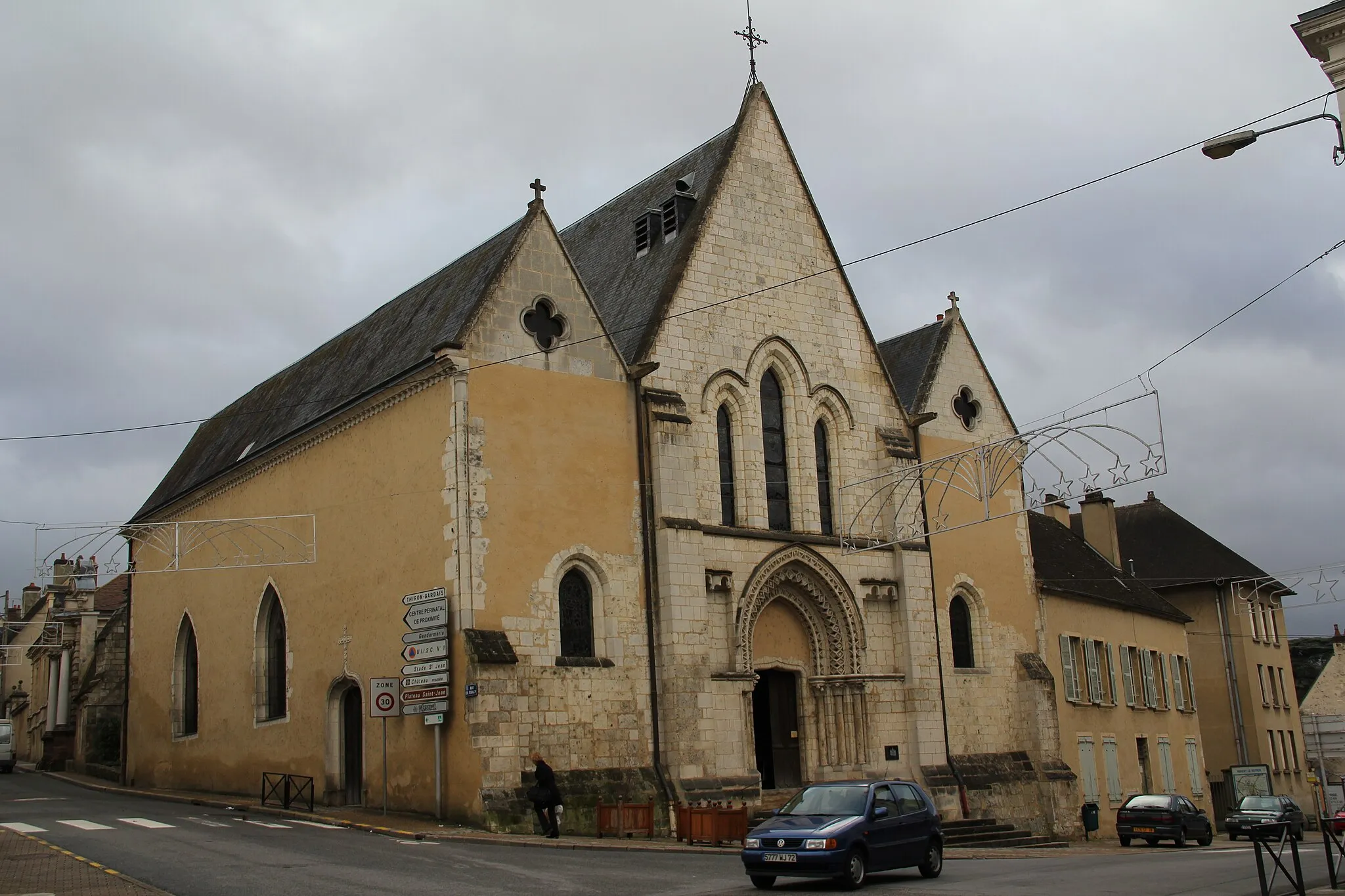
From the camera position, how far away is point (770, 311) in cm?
2755

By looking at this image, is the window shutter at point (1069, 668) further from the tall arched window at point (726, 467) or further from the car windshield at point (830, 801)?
the car windshield at point (830, 801)

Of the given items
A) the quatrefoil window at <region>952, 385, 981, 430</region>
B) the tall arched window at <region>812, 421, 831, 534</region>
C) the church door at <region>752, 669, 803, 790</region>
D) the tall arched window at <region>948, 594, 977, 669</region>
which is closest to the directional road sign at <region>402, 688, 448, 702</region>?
the church door at <region>752, 669, 803, 790</region>

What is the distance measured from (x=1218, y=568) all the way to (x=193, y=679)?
35030 mm

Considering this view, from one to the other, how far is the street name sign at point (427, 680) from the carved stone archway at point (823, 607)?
705cm

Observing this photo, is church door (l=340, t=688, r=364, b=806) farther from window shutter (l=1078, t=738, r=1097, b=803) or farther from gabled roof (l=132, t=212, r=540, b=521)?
window shutter (l=1078, t=738, r=1097, b=803)

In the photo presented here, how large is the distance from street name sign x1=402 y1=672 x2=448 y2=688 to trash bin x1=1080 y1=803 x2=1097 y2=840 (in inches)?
624

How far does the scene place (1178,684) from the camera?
39469mm

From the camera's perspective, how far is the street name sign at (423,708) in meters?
21.6

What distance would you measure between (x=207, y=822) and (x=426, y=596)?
506 cm

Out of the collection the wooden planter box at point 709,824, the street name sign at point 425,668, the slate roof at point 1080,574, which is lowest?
the wooden planter box at point 709,824

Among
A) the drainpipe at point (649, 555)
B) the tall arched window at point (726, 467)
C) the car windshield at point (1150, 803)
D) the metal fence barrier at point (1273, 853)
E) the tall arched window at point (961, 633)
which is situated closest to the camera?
the metal fence barrier at point (1273, 853)

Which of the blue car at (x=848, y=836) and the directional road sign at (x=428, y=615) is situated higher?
the directional road sign at (x=428, y=615)

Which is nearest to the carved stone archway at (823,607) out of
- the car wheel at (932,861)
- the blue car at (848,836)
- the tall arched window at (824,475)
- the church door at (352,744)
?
the tall arched window at (824,475)

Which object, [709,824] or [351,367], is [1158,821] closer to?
[709,824]
